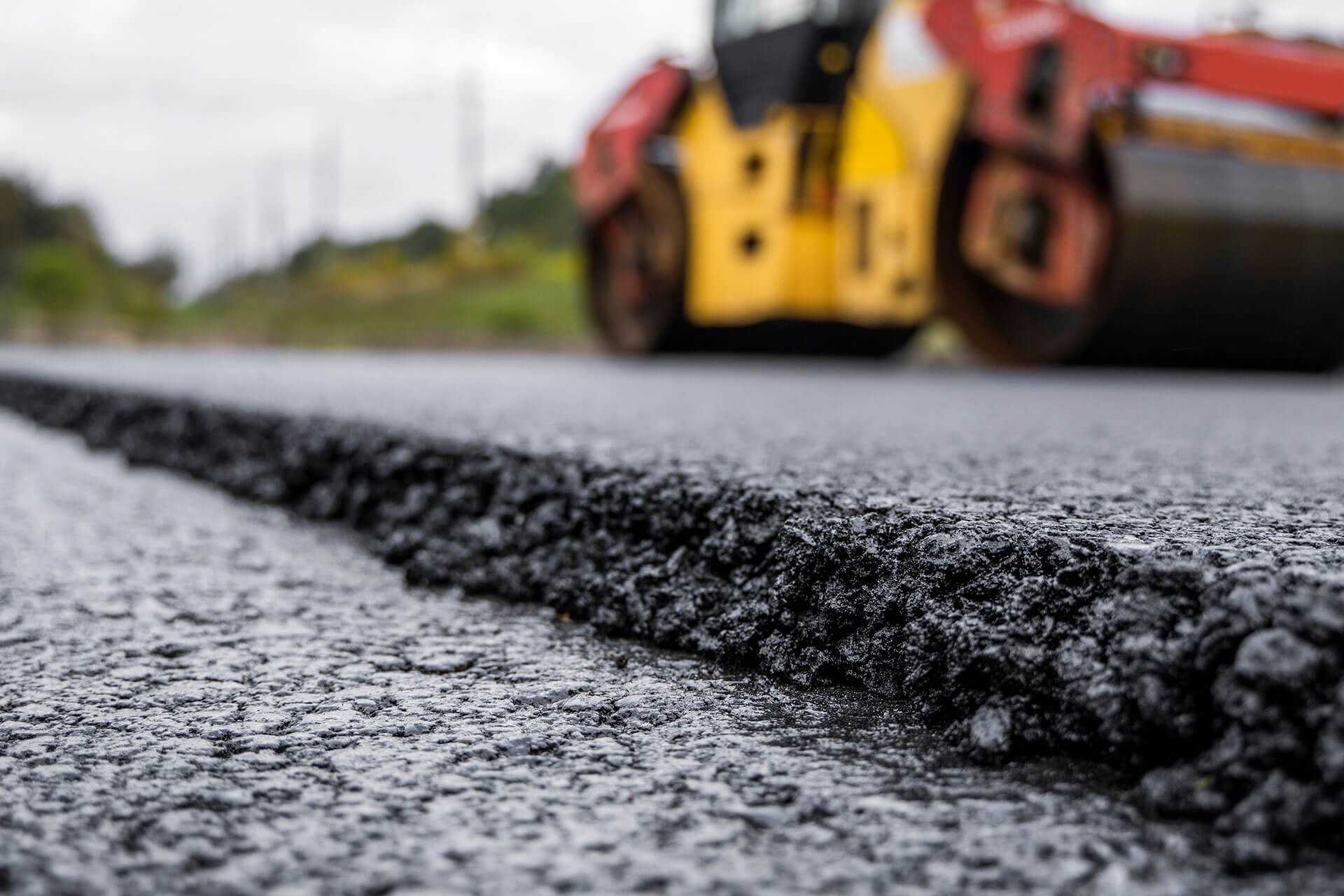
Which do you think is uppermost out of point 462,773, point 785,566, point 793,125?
point 793,125

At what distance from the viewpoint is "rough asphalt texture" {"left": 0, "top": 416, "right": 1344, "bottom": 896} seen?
74 centimetres

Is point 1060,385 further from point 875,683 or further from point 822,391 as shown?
point 875,683

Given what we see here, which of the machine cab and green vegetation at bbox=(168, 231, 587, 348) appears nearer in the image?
the machine cab

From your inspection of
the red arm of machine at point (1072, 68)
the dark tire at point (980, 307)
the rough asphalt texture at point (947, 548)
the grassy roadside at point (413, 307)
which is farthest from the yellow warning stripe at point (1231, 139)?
the grassy roadside at point (413, 307)

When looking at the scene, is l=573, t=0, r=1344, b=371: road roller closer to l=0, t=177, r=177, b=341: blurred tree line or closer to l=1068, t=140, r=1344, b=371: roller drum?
l=1068, t=140, r=1344, b=371: roller drum

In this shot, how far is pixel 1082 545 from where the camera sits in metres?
1.01

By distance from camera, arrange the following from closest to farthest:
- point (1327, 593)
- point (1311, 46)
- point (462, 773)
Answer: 1. point (1327, 593)
2. point (462, 773)
3. point (1311, 46)

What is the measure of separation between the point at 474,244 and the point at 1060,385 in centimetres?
2928

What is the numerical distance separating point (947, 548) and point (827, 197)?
19.2 ft

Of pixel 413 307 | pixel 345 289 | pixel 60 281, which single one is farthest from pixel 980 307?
pixel 345 289

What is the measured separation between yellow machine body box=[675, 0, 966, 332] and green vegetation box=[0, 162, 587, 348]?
6.57m

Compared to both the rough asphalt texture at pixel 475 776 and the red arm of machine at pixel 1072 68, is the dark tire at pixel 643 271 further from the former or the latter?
the rough asphalt texture at pixel 475 776

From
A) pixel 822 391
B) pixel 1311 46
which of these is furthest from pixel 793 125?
pixel 822 391

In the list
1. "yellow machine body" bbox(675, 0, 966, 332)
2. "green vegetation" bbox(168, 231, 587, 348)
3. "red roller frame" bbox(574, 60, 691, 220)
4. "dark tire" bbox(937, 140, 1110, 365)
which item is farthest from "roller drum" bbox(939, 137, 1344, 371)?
"green vegetation" bbox(168, 231, 587, 348)
